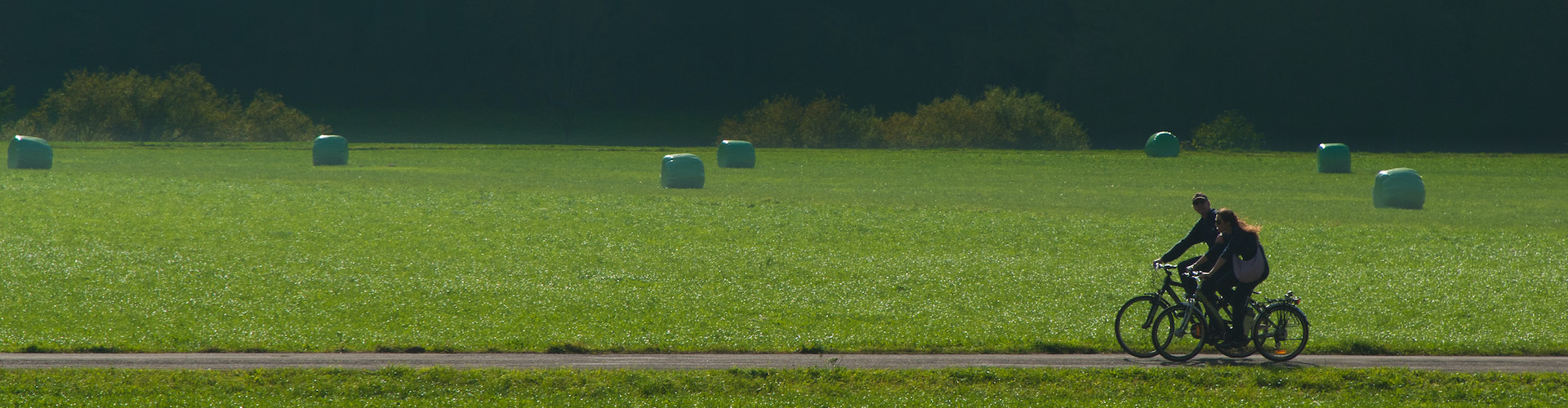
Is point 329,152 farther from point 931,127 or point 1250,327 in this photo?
point 1250,327

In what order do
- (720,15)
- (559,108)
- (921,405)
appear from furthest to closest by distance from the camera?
(720,15)
(559,108)
(921,405)

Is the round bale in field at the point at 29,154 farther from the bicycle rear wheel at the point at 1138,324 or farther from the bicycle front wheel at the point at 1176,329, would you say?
the bicycle front wheel at the point at 1176,329

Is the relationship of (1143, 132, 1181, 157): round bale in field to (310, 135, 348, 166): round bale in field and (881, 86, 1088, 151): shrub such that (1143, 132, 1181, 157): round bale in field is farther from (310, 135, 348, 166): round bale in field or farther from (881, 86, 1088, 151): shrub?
(310, 135, 348, 166): round bale in field

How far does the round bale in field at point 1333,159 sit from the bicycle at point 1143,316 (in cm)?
3759

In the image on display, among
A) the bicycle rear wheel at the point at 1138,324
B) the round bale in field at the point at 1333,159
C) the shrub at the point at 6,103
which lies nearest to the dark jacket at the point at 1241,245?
the bicycle rear wheel at the point at 1138,324

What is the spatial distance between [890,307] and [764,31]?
93118 mm

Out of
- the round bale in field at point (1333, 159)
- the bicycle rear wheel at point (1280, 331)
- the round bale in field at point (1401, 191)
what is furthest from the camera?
the round bale in field at point (1333, 159)

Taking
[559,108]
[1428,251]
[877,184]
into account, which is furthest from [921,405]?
[559,108]

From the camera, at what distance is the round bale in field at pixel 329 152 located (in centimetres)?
5038

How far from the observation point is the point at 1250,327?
13383 millimetres

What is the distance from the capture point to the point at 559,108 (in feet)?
329

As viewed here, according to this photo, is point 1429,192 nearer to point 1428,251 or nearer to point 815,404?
point 1428,251

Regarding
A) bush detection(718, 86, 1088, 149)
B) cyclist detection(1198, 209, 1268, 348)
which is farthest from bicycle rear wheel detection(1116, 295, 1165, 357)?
bush detection(718, 86, 1088, 149)

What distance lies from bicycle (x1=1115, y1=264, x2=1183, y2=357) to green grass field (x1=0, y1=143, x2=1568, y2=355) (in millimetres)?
721
